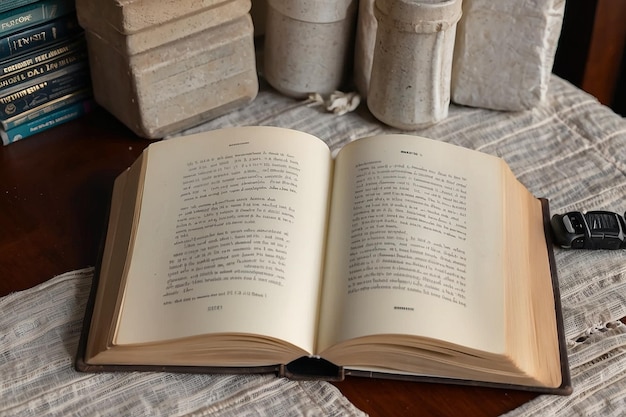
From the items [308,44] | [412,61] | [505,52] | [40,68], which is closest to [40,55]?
[40,68]

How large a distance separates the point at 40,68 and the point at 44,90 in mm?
27

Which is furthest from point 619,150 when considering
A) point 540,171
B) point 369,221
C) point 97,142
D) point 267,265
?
point 97,142

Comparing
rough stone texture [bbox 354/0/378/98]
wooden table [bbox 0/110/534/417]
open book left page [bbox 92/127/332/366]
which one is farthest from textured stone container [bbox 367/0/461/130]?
wooden table [bbox 0/110/534/417]

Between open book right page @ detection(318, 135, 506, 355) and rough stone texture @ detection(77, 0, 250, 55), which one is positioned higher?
rough stone texture @ detection(77, 0, 250, 55)

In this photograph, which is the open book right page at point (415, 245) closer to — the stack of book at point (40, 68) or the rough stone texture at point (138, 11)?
the rough stone texture at point (138, 11)

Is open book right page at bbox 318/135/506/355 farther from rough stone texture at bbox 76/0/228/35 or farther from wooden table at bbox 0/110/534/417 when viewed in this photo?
rough stone texture at bbox 76/0/228/35

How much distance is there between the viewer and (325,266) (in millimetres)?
713

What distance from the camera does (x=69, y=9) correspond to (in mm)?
899

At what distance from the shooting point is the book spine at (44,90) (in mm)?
893

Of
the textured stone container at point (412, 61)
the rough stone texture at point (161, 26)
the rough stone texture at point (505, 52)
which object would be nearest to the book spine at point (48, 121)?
the rough stone texture at point (161, 26)

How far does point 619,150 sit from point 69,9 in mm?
640

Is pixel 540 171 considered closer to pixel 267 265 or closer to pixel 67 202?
pixel 267 265

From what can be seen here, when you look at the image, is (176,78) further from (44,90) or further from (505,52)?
(505,52)

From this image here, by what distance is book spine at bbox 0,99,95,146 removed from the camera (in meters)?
0.92
